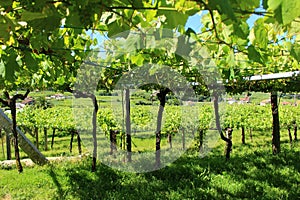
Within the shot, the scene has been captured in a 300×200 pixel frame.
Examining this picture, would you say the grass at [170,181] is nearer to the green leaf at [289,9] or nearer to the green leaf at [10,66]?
the green leaf at [10,66]

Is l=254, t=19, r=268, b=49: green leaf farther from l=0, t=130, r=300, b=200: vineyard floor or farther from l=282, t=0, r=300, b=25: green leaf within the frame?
l=0, t=130, r=300, b=200: vineyard floor

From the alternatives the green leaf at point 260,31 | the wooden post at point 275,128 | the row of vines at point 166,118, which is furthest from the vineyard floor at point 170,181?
the green leaf at point 260,31

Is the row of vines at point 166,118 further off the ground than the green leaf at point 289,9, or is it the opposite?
the green leaf at point 289,9

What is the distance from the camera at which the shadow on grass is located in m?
4.29

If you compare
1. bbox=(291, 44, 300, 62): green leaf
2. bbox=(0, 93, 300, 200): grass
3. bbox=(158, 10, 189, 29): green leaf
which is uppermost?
bbox=(158, 10, 189, 29): green leaf

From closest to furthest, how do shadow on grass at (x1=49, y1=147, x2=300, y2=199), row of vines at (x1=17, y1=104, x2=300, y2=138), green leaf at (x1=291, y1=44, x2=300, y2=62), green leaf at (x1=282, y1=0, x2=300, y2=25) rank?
green leaf at (x1=282, y1=0, x2=300, y2=25)
green leaf at (x1=291, y1=44, x2=300, y2=62)
shadow on grass at (x1=49, y1=147, x2=300, y2=199)
row of vines at (x1=17, y1=104, x2=300, y2=138)

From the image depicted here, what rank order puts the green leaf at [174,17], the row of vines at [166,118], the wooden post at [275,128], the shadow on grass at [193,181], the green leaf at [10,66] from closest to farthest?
the green leaf at [174,17]
the green leaf at [10,66]
the shadow on grass at [193,181]
the wooden post at [275,128]
the row of vines at [166,118]

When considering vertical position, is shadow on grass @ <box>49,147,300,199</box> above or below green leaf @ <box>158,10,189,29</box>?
below

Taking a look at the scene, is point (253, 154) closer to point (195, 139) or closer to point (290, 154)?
point (290, 154)

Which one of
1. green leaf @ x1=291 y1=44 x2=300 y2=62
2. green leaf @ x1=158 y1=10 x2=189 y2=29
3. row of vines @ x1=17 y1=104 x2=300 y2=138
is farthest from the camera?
row of vines @ x1=17 y1=104 x2=300 y2=138

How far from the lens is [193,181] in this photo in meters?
4.80

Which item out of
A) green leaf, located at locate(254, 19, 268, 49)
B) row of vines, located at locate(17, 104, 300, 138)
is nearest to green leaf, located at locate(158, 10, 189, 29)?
green leaf, located at locate(254, 19, 268, 49)

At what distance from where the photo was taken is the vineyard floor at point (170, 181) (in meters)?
4.32

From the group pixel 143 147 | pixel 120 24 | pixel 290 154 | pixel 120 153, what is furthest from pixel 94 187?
pixel 290 154
